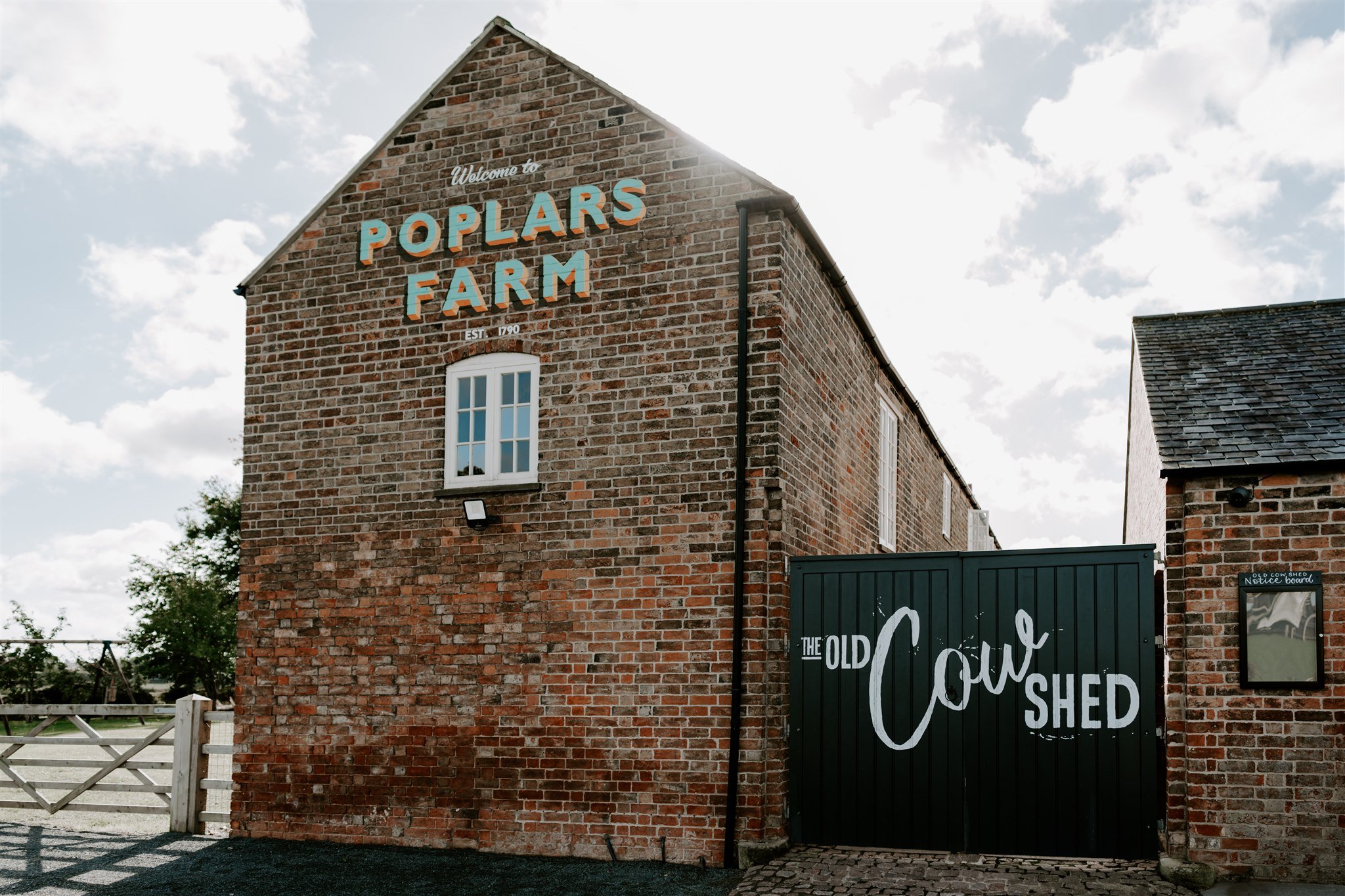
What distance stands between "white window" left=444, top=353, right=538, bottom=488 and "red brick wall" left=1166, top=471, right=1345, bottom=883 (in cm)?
532

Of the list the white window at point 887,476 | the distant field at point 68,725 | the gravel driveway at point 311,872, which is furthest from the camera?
the distant field at point 68,725

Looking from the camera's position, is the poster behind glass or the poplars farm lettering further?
the poplars farm lettering

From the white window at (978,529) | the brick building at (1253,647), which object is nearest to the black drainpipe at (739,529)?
the brick building at (1253,647)

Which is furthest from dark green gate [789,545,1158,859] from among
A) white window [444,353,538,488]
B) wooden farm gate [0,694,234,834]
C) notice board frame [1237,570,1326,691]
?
wooden farm gate [0,694,234,834]

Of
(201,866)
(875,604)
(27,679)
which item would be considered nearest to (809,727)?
(875,604)

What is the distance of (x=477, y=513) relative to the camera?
9273 mm

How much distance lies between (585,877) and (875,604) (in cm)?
307

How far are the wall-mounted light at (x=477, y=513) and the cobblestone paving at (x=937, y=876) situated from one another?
11.9ft

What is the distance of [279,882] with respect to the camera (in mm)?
8039

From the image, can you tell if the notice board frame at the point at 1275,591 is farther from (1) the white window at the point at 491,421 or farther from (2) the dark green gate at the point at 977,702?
(1) the white window at the point at 491,421

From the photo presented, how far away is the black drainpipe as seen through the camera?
26.9 feet

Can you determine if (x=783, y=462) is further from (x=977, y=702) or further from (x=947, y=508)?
(x=947, y=508)

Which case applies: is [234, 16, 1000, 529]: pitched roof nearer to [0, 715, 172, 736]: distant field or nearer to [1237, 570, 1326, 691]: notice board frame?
[1237, 570, 1326, 691]: notice board frame

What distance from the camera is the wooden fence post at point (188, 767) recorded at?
33.3ft
